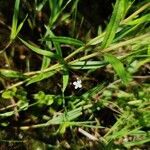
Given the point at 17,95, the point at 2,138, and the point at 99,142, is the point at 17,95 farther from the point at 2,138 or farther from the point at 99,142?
the point at 99,142

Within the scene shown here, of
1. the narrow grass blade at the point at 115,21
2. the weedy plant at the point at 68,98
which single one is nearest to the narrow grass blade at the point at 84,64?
the weedy plant at the point at 68,98

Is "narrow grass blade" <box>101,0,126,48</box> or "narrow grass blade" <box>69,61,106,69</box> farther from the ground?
"narrow grass blade" <box>101,0,126,48</box>

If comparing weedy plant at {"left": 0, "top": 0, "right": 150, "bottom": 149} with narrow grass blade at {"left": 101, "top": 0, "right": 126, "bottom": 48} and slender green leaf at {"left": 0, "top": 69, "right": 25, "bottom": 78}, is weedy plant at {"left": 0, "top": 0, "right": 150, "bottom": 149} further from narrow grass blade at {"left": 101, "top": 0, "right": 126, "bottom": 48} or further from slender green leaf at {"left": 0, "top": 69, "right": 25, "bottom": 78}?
narrow grass blade at {"left": 101, "top": 0, "right": 126, "bottom": 48}

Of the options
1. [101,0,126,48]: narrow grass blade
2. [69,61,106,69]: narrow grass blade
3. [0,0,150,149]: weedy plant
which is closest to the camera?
[101,0,126,48]: narrow grass blade

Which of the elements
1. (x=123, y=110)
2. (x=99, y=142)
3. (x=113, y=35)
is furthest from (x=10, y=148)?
(x=113, y=35)

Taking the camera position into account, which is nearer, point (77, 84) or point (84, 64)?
point (84, 64)

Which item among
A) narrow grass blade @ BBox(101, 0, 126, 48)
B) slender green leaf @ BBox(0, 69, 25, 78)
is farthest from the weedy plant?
narrow grass blade @ BBox(101, 0, 126, 48)

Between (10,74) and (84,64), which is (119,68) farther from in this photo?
(10,74)

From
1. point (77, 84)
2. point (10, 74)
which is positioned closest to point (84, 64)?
point (77, 84)

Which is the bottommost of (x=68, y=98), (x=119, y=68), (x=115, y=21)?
(x=68, y=98)

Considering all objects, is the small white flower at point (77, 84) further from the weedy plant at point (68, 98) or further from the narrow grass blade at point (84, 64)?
the narrow grass blade at point (84, 64)
